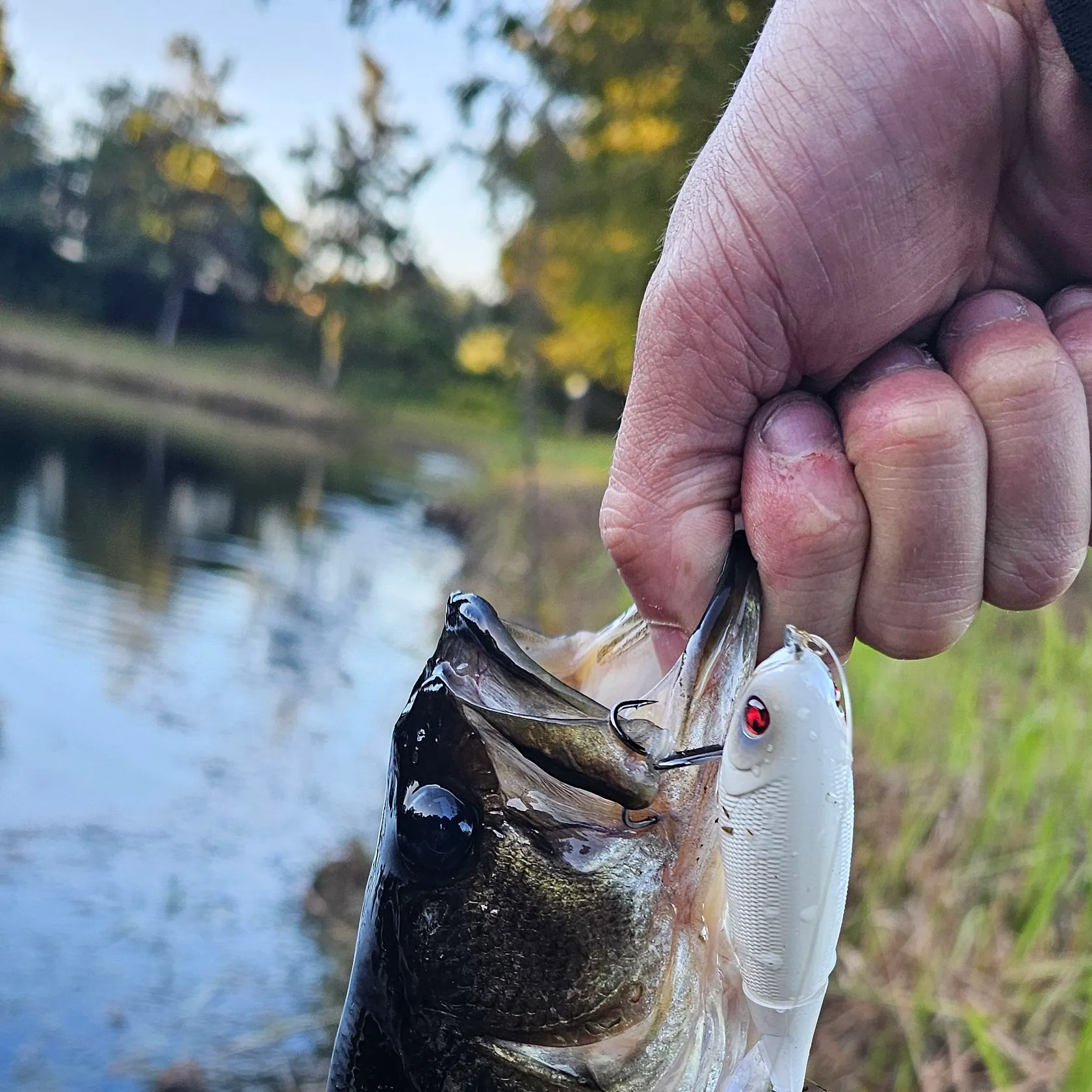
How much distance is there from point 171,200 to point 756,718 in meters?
50.6

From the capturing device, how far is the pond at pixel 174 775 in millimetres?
4801

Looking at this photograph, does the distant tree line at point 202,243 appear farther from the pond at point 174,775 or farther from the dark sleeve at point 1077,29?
the dark sleeve at point 1077,29

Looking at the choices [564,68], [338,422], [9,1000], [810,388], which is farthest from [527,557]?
[338,422]

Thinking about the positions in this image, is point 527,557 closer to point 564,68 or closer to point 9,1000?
point 564,68

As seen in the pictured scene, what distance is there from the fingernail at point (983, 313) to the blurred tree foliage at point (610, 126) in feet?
9.35

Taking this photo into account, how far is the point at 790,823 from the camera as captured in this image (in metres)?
1.04

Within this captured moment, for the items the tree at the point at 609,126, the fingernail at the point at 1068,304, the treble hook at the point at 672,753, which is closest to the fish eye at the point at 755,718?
the treble hook at the point at 672,753

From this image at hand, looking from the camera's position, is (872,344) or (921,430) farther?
(872,344)

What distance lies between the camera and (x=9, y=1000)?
4781 mm

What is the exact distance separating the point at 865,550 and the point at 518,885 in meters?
0.61

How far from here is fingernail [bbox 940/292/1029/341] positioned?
1318 millimetres

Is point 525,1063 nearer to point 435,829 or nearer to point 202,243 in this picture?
point 435,829

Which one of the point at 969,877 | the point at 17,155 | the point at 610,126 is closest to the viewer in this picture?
the point at 969,877

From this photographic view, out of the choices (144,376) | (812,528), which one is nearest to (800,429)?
(812,528)
